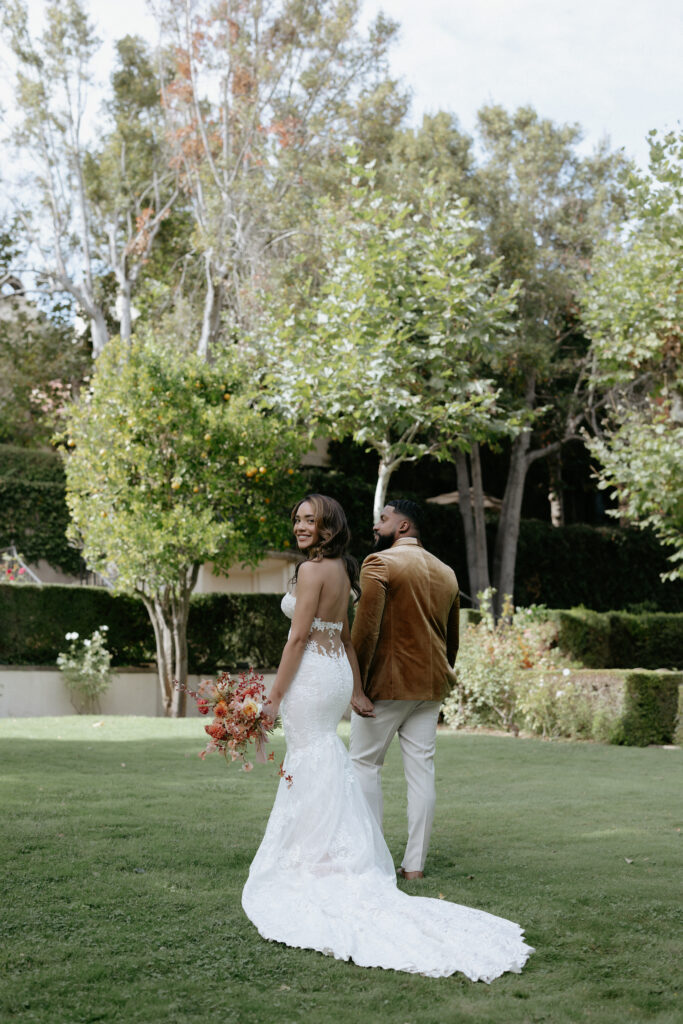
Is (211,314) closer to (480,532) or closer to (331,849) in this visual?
(480,532)

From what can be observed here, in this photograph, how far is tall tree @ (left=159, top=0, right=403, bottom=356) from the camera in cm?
1950

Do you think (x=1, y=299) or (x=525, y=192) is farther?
(x=1, y=299)

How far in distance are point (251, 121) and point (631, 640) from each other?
41.9ft

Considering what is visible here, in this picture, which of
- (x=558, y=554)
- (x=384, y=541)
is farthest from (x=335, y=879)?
(x=558, y=554)

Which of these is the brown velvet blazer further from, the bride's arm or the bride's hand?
the bride's hand

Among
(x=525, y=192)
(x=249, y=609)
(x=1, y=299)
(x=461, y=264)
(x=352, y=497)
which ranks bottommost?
(x=249, y=609)

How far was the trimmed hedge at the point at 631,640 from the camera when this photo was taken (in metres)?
17.3

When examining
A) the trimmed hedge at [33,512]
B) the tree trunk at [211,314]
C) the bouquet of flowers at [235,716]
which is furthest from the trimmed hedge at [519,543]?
the bouquet of flowers at [235,716]

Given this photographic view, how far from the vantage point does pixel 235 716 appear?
4.83 meters

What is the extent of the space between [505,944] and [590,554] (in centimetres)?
2402

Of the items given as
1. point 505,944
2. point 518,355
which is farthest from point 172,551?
point 505,944

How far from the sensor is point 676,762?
1105 cm

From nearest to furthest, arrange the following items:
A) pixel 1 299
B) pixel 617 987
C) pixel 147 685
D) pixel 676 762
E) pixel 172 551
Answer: pixel 617 987 → pixel 676 762 → pixel 172 551 → pixel 147 685 → pixel 1 299

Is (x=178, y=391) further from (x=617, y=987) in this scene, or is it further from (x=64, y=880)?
(x=617, y=987)
